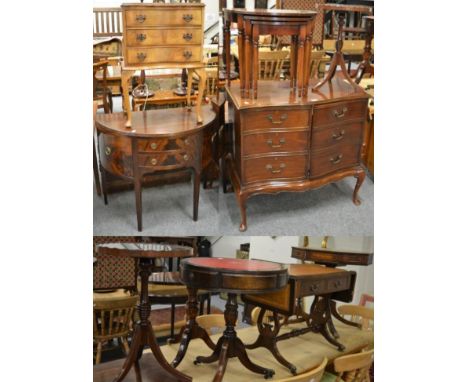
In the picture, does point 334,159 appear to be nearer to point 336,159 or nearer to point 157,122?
point 336,159

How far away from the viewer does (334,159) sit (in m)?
2.48

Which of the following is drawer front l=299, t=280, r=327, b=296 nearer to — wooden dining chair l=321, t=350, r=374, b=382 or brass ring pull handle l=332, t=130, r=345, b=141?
wooden dining chair l=321, t=350, r=374, b=382

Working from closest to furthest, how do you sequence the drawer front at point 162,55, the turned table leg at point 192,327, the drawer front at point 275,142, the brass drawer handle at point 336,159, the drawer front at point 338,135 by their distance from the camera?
the drawer front at point 162,55 < the turned table leg at point 192,327 < the drawer front at point 275,142 < the drawer front at point 338,135 < the brass drawer handle at point 336,159

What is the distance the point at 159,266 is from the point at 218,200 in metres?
0.80

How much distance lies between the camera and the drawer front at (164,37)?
1.97 m

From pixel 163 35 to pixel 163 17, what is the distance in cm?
8

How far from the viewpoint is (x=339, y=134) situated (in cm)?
243

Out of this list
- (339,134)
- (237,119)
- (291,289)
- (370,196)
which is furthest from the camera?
(370,196)

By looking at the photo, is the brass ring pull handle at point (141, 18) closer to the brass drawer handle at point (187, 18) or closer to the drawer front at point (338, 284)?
the brass drawer handle at point (187, 18)

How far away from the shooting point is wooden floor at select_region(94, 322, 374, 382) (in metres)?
1.90

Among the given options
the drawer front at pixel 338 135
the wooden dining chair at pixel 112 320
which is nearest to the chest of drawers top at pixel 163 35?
the drawer front at pixel 338 135

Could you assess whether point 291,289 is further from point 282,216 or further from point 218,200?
point 218,200

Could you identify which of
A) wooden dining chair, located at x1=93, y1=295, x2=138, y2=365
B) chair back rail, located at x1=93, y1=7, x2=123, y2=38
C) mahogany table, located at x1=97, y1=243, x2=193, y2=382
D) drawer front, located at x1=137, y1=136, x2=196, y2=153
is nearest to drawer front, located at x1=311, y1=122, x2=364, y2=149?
drawer front, located at x1=137, y1=136, x2=196, y2=153

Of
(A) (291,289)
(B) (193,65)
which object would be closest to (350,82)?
(B) (193,65)
